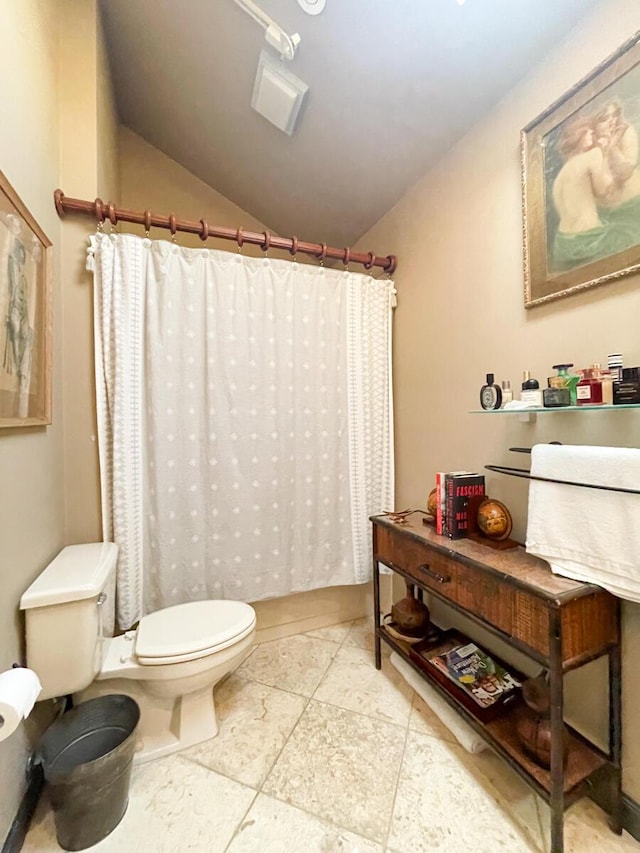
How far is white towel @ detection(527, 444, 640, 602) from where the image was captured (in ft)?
2.79

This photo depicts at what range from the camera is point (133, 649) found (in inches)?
49.5

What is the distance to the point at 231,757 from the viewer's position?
47.7 inches

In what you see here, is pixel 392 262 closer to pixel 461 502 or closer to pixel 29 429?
pixel 461 502

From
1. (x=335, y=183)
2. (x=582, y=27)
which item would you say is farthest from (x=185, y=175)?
(x=582, y=27)

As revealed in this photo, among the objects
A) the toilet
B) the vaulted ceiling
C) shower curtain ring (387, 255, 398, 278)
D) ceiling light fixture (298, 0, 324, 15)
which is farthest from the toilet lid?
ceiling light fixture (298, 0, 324, 15)

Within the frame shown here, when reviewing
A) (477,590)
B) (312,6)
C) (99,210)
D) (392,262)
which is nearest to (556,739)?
(477,590)

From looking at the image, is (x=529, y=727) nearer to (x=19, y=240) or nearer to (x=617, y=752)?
(x=617, y=752)

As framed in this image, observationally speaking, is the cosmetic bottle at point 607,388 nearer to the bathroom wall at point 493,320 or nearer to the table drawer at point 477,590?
the bathroom wall at point 493,320

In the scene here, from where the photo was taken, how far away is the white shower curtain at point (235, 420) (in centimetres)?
147

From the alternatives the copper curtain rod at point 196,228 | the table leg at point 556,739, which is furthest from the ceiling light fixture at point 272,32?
the table leg at point 556,739

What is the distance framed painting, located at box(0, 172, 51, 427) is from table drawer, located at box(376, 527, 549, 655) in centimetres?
136

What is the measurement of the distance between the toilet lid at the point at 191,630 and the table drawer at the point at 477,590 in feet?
2.11

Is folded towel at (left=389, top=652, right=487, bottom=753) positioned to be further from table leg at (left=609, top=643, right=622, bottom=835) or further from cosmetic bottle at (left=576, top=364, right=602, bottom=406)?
cosmetic bottle at (left=576, top=364, right=602, bottom=406)

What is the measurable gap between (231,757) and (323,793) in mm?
339
